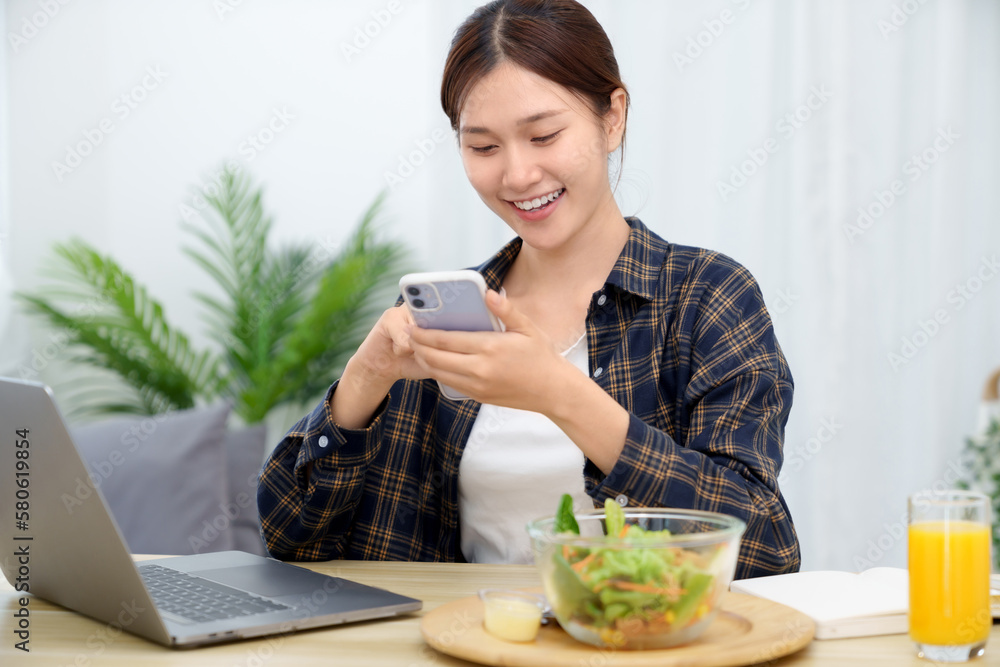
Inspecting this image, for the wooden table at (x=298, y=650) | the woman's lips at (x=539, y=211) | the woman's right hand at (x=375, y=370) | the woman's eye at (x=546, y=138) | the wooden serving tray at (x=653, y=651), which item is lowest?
the wooden table at (x=298, y=650)

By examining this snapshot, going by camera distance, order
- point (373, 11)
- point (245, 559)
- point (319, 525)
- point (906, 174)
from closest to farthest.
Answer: point (245, 559)
point (319, 525)
point (906, 174)
point (373, 11)

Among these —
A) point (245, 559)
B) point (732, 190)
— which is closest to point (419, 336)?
point (245, 559)

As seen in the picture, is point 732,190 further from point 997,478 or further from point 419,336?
point 419,336

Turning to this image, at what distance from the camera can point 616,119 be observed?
1.38 m

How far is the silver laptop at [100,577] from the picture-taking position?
762mm

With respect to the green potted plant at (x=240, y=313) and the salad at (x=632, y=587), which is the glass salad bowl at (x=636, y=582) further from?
the green potted plant at (x=240, y=313)

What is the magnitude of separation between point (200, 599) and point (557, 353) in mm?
449

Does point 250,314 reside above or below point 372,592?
above

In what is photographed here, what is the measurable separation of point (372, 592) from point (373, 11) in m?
2.24

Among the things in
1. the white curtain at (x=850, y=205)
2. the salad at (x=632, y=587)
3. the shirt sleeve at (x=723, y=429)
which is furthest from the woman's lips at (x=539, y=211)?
the white curtain at (x=850, y=205)

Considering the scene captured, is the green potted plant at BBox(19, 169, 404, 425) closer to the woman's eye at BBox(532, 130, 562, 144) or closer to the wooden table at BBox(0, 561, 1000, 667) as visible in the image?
the woman's eye at BBox(532, 130, 562, 144)

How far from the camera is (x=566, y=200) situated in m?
1.30

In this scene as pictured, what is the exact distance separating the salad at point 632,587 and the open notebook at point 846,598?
0.15 metres

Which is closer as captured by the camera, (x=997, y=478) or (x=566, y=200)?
(x=566, y=200)
